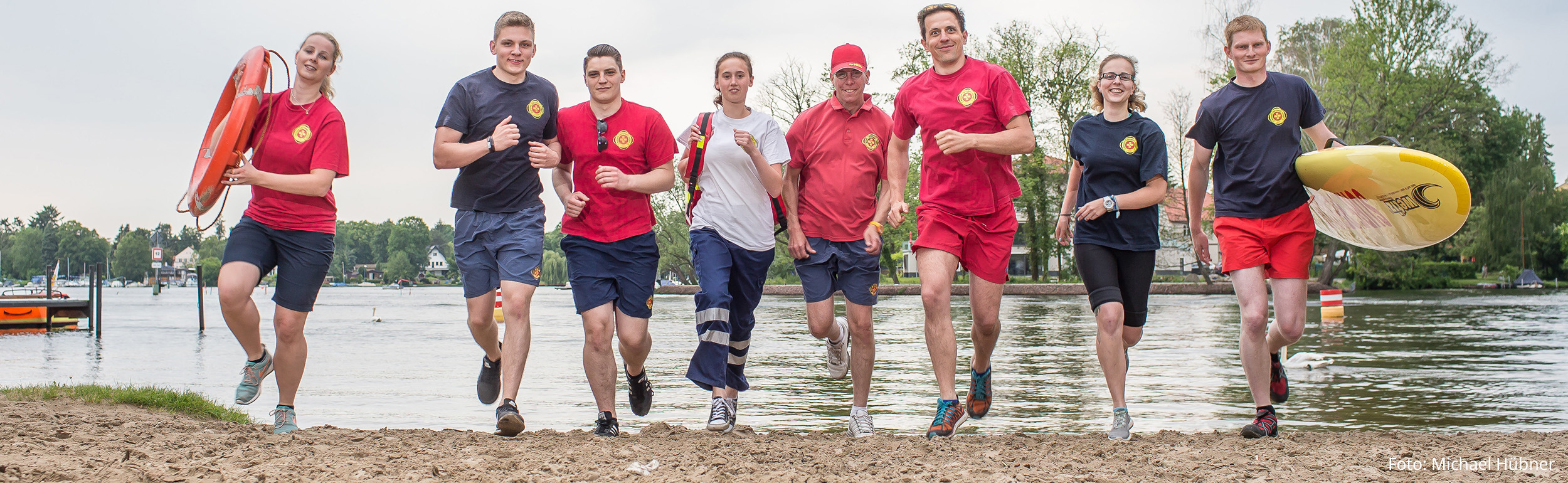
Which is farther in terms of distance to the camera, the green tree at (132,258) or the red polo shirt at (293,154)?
the green tree at (132,258)

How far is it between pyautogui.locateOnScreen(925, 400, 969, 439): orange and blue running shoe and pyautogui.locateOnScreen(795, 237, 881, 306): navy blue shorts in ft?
2.67

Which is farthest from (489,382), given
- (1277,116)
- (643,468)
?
(1277,116)

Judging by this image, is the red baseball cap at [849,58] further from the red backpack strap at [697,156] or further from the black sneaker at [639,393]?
the black sneaker at [639,393]

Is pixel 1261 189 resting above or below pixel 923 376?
above

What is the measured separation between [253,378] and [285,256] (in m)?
0.72

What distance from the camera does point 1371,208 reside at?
5.31 meters

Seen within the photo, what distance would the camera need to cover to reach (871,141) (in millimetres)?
5801

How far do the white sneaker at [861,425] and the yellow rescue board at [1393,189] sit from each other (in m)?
2.51

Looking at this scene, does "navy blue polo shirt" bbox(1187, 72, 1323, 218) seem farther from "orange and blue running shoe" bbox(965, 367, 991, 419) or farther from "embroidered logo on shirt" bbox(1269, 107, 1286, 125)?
"orange and blue running shoe" bbox(965, 367, 991, 419)

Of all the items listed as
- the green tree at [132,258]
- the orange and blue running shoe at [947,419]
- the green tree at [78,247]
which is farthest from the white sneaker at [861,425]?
the green tree at [78,247]

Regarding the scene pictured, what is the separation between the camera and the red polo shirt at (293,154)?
5238 millimetres

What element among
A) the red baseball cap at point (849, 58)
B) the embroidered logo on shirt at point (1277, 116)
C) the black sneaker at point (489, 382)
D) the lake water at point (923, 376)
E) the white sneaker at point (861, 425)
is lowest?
the lake water at point (923, 376)

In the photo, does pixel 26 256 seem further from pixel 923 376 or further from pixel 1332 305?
pixel 923 376

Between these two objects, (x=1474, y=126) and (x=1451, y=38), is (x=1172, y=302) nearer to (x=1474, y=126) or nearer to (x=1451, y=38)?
(x=1451, y=38)
